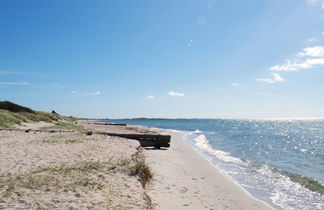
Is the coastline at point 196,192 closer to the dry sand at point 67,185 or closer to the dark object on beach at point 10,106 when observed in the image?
the dry sand at point 67,185

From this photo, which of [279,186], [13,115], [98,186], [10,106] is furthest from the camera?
[10,106]

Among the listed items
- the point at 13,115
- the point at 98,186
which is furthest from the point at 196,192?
the point at 13,115

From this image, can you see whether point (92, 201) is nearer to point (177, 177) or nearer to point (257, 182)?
point (177, 177)

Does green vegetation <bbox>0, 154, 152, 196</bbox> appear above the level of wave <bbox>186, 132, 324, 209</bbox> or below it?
above

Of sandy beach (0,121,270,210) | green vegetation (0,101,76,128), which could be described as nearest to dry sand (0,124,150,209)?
sandy beach (0,121,270,210)

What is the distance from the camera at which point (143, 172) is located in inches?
402

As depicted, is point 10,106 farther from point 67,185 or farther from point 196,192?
point 196,192

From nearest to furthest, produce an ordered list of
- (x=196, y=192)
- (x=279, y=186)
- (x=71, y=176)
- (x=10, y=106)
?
1. (x=71, y=176)
2. (x=196, y=192)
3. (x=279, y=186)
4. (x=10, y=106)

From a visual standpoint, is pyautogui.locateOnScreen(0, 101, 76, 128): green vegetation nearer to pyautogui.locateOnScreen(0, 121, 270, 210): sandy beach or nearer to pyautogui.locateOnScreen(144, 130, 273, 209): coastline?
pyautogui.locateOnScreen(0, 121, 270, 210): sandy beach

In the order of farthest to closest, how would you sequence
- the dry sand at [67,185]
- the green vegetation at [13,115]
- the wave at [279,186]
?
1. the green vegetation at [13,115]
2. the wave at [279,186]
3. the dry sand at [67,185]

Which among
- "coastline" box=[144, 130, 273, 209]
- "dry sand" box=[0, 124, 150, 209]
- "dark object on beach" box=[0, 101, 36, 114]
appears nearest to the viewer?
"dry sand" box=[0, 124, 150, 209]

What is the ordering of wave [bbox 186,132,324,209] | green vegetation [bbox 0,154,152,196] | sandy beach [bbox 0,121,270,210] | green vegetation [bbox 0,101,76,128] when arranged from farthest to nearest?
green vegetation [bbox 0,101,76,128]
wave [bbox 186,132,324,209]
green vegetation [bbox 0,154,152,196]
sandy beach [bbox 0,121,270,210]

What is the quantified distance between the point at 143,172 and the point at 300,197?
6891 millimetres

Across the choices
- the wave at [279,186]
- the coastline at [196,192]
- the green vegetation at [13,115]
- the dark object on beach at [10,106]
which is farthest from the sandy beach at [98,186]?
the dark object on beach at [10,106]
